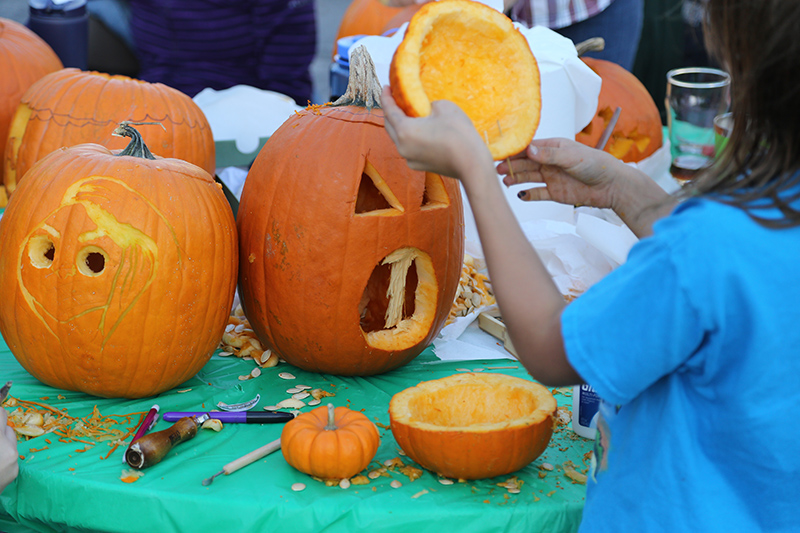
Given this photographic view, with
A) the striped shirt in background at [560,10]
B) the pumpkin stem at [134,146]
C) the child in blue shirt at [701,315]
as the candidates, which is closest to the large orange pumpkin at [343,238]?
the pumpkin stem at [134,146]

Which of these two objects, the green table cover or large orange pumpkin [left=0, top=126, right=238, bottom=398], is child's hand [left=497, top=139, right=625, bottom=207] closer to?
the green table cover

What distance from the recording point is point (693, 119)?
2.64 m

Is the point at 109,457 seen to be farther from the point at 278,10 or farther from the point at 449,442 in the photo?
the point at 278,10

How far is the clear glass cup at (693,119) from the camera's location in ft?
8.57

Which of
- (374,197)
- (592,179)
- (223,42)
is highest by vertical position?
(223,42)

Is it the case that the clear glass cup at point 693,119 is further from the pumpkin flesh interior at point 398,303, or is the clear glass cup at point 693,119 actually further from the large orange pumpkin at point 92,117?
the large orange pumpkin at point 92,117

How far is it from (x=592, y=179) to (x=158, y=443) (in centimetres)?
92

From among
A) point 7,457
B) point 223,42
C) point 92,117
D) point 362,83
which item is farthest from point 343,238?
point 223,42

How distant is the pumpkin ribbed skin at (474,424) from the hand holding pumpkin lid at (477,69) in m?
0.46

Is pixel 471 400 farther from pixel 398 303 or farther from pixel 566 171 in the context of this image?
pixel 566 171

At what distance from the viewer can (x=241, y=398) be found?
1461 mm

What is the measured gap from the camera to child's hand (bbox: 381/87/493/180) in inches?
36.4

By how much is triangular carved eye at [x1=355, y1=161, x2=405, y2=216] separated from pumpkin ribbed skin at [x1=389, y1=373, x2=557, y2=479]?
401 millimetres

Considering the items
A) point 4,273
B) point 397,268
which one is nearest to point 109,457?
point 4,273
